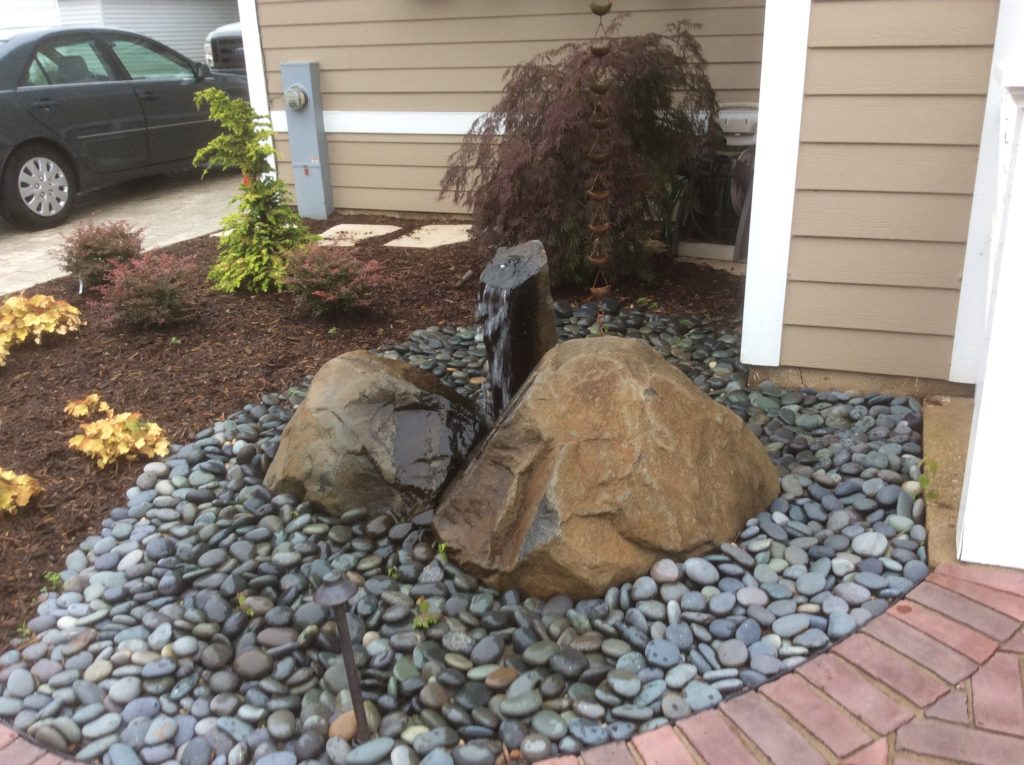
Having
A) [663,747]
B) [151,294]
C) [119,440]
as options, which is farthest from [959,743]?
[151,294]

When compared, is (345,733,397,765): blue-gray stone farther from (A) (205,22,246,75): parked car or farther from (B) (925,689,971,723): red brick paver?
(A) (205,22,246,75): parked car

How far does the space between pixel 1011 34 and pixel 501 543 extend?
2384 mm

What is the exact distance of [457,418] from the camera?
3.00 metres

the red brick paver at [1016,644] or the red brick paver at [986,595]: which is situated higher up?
the red brick paver at [986,595]

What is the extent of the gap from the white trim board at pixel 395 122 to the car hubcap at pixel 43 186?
1908 mm

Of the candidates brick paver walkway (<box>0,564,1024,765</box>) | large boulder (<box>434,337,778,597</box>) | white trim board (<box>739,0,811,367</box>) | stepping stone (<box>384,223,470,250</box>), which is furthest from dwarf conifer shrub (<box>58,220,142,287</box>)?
white trim board (<box>739,0,811,367</box>)

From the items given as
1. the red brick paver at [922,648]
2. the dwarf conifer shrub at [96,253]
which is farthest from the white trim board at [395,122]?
the red brick paver at [922,648]

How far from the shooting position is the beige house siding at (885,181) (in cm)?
302

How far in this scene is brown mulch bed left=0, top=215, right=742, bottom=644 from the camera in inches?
114

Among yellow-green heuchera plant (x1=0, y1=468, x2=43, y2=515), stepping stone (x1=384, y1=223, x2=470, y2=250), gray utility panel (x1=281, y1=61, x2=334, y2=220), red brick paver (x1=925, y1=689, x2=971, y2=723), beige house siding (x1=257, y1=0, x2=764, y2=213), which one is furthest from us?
gray utility panel (x1=281, y1=61, x2=334, y2=220)

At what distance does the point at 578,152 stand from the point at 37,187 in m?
4.84

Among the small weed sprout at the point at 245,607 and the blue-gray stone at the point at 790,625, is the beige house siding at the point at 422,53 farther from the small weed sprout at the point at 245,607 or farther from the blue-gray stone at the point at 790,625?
the small weed sprout at the point at 245,607

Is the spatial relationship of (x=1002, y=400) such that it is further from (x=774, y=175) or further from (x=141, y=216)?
(x=141, y=216)

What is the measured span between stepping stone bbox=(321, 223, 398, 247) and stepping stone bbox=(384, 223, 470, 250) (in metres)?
0.23
